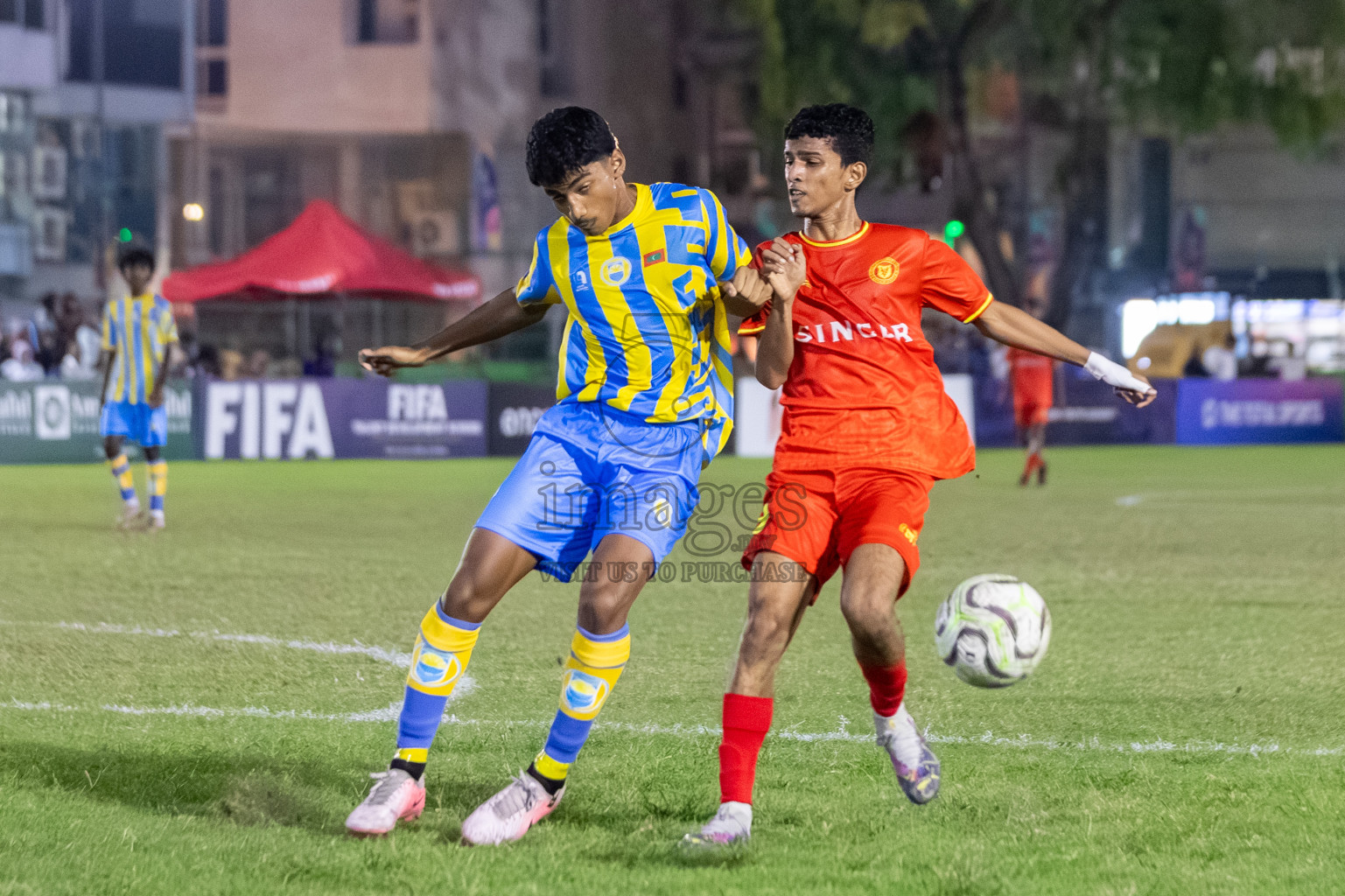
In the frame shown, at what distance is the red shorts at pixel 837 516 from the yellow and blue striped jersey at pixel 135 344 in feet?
28.0

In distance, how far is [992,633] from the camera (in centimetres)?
433

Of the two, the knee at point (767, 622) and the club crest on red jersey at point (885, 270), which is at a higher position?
the club crest on red jersey at point (885, 270)

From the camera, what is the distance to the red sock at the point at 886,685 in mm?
4273

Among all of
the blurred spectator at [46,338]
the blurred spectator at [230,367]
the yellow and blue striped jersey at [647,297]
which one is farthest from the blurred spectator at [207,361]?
the yellow and blue striped jersey at [647,297]

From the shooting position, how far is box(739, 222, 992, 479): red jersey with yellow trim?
14.1 ft

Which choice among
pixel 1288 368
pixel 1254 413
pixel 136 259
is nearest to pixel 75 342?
pixel 136 259

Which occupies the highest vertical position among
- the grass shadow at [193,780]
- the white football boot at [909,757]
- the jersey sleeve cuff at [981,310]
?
the jersey sleeve cuff at [981,310]

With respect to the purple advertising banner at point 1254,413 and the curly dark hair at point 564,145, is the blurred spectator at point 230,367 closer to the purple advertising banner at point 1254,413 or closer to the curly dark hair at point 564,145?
the purple advertising banner at point 1254,413

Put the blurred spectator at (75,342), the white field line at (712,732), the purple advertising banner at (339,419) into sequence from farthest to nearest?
the blurred spectator at (75,342) < the purple advertising banner at (339,419) < the white field line at (712,732)

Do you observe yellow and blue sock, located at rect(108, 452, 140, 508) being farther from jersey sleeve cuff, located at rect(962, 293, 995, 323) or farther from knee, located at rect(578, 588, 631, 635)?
jersey sleeve cuff, located at rect(962, 293, 995, 323)

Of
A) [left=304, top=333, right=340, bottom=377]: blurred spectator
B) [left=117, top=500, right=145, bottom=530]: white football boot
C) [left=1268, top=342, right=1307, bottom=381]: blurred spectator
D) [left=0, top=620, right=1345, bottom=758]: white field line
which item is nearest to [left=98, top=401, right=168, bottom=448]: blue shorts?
[left=117, top=500, right=145, bottom=530]: white football boot

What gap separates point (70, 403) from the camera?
1953 cm

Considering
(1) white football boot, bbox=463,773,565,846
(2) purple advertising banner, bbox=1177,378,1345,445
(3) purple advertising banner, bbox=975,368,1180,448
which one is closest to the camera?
(1) white football boot, bbox=463,773,565,846

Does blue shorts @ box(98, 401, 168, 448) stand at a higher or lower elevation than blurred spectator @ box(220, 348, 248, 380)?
lower
